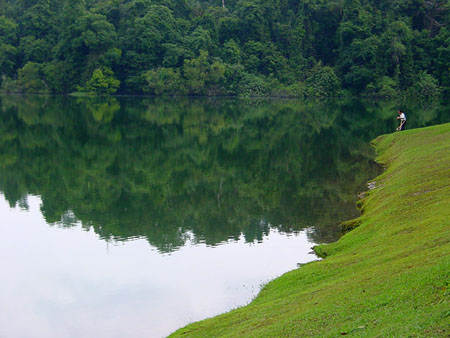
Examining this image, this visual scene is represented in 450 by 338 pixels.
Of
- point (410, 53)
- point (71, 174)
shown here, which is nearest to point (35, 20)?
point (410, 53)

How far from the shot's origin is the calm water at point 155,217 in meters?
18.6

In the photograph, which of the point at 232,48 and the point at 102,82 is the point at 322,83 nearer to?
the point at 232,48

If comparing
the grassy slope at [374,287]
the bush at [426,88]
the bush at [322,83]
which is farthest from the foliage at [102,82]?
the grassy slope at [374,287]

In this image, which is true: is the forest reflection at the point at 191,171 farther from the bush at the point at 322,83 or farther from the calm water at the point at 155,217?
the bush at the point at 322,83

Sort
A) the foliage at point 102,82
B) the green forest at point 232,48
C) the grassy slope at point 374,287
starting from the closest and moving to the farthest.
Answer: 1. the grassy slope at point 374,287
2. the green forest at point 232,48
3. the foliage at point 102,82

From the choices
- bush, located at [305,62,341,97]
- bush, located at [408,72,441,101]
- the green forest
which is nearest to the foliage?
the green forest

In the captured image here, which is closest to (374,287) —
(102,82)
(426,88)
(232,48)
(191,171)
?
(191,171)

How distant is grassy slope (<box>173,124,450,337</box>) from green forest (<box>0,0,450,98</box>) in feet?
322

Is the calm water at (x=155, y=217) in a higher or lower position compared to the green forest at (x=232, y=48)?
lower

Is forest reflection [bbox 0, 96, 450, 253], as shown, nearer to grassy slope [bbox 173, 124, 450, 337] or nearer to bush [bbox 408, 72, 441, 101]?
grassy slope [bbox 173, 124, 450, 337]

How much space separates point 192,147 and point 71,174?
50.3 ft

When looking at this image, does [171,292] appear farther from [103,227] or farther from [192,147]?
[192,147]

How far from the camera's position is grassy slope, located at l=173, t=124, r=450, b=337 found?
35.3 feet

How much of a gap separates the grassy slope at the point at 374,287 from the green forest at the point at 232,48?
98.1 metres
